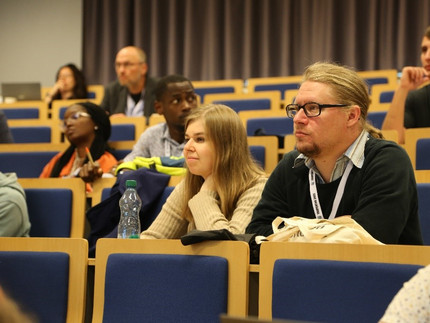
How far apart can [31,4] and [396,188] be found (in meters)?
6.78

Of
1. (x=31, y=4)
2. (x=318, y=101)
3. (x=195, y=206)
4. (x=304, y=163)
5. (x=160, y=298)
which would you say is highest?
(x=31, y=4)

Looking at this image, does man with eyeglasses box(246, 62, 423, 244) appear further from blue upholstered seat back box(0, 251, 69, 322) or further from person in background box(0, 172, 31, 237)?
person in background box(0, 172, 31, 237)

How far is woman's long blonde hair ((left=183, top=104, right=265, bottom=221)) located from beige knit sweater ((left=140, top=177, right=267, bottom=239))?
0.03 metres

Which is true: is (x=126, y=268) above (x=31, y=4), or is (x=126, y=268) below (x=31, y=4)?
below

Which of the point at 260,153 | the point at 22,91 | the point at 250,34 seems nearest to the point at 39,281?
the point at 260,153

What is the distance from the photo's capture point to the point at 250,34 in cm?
732

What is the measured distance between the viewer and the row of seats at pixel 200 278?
152 centimetres

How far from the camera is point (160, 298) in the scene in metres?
1.75

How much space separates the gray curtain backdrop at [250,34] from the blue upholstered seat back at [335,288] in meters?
5.45

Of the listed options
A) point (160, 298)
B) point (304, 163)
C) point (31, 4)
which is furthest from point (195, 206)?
point (31, 4)

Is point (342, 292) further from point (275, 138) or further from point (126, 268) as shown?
point (275, 138)

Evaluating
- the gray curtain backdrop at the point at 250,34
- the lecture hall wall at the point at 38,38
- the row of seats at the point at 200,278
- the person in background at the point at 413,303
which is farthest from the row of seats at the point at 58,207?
the lecture hall wall at the point at 38,38

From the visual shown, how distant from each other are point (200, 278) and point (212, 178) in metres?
0.66

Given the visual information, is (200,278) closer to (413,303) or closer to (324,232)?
(324,232)
